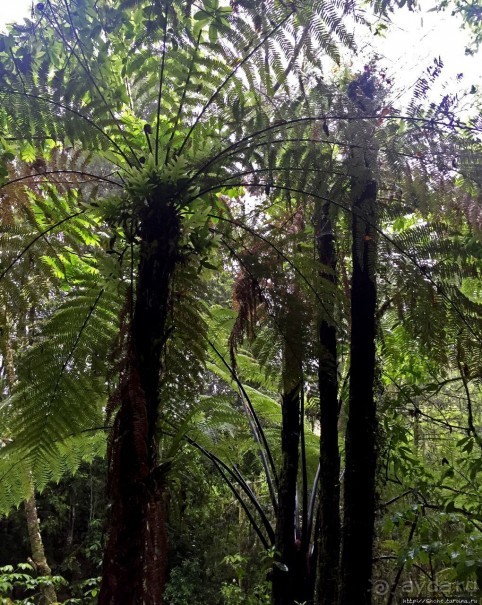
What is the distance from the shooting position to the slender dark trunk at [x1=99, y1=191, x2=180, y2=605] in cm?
90


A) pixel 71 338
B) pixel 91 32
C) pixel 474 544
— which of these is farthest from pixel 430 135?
pixel 71 338

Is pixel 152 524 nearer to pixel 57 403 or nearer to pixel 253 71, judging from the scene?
pixel 57 403

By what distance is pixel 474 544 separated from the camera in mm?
1299

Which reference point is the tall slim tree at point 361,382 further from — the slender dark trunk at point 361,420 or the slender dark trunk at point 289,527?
the slender dark trunk at point 289,527

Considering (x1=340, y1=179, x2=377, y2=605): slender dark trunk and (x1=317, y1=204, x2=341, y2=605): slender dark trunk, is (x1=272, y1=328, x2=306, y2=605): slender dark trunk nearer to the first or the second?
(x1=317, y1=204, x2=341, y2=605): slender dark trunk

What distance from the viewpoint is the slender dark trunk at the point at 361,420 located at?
1.13 metres

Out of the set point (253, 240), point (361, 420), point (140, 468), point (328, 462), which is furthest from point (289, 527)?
point (253, 240)

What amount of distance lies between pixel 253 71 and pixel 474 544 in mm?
1534

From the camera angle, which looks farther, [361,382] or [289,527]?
[289,527]

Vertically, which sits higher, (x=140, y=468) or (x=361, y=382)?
(x=361, y=382)

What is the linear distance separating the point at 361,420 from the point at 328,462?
0.27 meters

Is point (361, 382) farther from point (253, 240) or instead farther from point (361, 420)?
point (253, 240)

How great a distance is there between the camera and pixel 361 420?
1228 mm

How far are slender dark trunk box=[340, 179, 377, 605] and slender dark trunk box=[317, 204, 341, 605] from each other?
0.54ft
